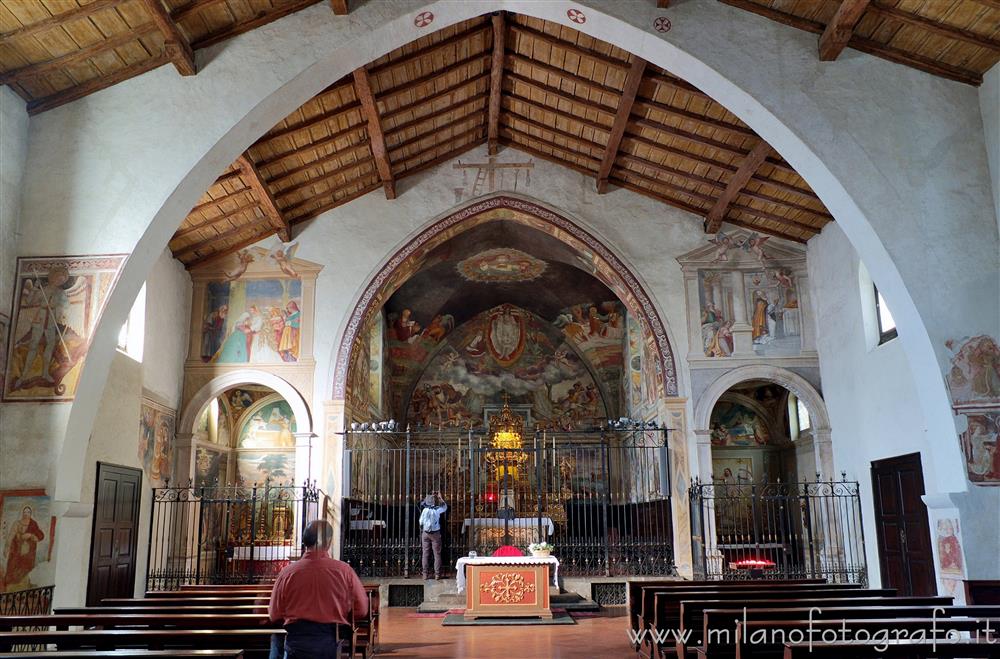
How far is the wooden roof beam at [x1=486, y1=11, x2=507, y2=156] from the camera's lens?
1276cm

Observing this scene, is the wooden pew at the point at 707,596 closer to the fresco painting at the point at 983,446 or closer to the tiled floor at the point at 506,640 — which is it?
the tiled floor at the point at 506,640

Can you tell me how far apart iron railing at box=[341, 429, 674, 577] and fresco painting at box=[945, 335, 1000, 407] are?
578cm

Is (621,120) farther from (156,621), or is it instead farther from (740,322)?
(156,621)

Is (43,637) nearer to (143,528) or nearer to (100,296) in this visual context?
(100,296)

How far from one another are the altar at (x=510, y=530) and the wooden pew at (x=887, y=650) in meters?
10.8

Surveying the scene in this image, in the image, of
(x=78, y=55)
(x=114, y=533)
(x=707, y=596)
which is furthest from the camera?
(x=114, y=533)

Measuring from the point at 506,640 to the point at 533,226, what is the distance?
9.00 meters

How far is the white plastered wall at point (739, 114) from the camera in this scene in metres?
9.62

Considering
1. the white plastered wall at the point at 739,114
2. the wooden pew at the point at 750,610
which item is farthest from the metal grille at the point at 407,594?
the wooden pew at the point at 750,610

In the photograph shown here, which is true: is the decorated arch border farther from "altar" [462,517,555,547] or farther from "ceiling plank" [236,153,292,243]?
"altar" [462,517,555,547]

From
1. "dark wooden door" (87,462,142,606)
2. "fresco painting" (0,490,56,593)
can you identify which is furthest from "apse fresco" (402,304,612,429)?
"fresco painting" (0,490,56,593)

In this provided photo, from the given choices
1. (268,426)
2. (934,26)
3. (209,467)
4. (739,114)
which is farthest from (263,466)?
(934,26)

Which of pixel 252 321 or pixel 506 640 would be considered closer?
pixel 506 640

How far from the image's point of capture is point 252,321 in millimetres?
16234
